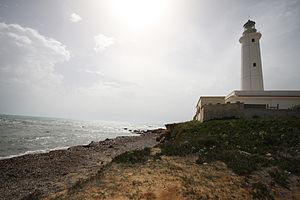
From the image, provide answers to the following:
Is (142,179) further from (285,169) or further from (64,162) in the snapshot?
(64,162)

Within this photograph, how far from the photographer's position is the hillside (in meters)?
6.70

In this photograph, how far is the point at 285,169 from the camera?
339 inches

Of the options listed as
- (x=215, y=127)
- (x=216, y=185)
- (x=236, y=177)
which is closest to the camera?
(x=216, y=185)

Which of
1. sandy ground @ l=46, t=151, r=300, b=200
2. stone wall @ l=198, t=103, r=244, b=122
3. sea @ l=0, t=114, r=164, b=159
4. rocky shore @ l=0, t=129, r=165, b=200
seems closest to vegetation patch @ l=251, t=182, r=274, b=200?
sandy ground @ l=46, t=151, r=300, b=200

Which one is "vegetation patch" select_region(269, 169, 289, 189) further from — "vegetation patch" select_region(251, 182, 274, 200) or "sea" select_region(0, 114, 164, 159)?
"sea" select_region(0, 114, 164, 159)

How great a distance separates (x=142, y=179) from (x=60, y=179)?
6.51 metres

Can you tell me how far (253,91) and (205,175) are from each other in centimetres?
2106

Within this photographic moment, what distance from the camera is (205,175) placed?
8.17m

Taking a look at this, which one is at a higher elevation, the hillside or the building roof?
the building roof

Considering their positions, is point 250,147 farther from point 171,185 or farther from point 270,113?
point 270,113

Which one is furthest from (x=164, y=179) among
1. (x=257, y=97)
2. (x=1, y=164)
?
(x=257, y=97)

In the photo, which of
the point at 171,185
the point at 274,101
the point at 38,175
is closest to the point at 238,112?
the point at 274,101

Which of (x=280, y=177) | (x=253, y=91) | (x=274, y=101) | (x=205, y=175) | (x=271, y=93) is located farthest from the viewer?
(x=253, y=91)

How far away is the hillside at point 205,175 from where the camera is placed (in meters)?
6.70
